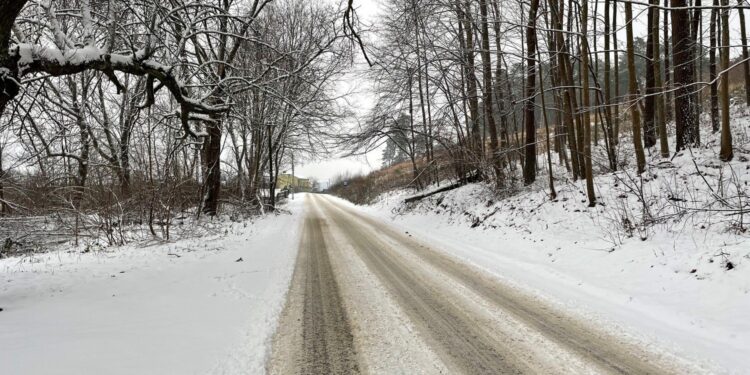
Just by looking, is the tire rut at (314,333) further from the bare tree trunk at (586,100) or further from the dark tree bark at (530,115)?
the dark tree bark at (530,115)

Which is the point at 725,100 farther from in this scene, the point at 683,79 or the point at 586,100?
the point at 683,79

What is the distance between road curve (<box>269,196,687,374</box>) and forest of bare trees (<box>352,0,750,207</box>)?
12.7 feet

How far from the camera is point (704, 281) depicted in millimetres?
4699

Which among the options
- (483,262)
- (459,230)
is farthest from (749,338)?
(459,230)

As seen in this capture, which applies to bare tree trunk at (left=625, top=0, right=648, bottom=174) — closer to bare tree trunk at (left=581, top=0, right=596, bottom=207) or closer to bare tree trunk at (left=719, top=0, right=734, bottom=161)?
bare tree trunk at (left=581, top=0, right=596, bottom=207)

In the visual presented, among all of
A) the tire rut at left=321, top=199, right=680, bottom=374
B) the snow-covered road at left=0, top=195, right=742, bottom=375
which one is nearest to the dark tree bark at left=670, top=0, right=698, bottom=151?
Result: the snow-covered road at left=0, top=195, right=742, bottom=375

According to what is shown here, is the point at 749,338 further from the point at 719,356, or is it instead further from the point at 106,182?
the point at 106,182

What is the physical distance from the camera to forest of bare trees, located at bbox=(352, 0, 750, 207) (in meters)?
8.47

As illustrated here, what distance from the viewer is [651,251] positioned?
19.1 ft

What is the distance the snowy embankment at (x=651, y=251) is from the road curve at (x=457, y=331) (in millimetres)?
467

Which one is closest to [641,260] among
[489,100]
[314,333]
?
[314,333]

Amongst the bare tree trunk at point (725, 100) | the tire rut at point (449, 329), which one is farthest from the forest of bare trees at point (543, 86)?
the tire rut at point (449, 329)

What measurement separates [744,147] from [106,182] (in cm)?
1480

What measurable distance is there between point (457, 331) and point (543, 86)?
38.9ft
